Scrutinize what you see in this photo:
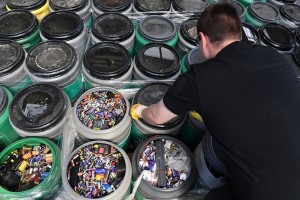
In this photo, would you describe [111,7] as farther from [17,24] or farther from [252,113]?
[252,113]

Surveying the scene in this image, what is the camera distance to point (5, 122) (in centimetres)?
231

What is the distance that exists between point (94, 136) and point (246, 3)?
2791 mm

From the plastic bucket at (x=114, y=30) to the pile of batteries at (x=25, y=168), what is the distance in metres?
1.27

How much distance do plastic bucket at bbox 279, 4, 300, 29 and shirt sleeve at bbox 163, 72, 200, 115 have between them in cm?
246

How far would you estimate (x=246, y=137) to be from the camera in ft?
4.99

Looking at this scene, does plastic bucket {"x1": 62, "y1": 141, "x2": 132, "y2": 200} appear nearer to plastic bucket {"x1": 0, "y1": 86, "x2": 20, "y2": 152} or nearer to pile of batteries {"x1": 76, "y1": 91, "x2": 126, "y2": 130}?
pile of batteries {"x1": 76, "y1": 91, "x2": 126, "y2": 130}

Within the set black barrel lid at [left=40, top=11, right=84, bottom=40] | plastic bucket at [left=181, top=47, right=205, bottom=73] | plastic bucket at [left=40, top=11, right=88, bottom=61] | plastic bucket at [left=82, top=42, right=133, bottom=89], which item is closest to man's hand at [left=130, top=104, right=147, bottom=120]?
plastic bucket at [left=82, top=42, right=133, bottom=89]

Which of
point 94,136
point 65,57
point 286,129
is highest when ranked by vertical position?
point 286,129

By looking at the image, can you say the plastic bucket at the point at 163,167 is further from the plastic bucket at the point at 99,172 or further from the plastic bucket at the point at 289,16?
the plastic bucket at the point at 289,16

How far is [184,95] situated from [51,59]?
60.3 inches

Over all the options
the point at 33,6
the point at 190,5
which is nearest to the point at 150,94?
the point at 190,5

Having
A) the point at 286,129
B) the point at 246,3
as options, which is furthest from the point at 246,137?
the point at 246,3

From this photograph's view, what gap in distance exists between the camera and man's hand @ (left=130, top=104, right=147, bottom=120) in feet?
7.36

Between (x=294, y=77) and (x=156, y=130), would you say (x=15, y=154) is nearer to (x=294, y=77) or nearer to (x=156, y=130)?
(x=156, y=130)
